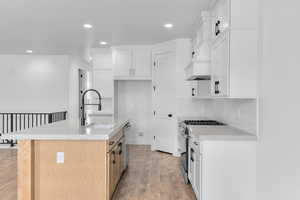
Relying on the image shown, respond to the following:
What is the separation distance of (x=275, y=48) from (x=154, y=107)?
399 centimetres

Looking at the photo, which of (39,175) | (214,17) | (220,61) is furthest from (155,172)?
(214,17)

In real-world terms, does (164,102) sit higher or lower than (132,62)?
lower

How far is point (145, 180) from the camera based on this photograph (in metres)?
3.77

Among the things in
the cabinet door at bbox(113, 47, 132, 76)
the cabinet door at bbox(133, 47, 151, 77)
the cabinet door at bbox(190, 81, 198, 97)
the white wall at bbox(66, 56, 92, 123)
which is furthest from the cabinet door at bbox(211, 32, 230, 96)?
the white wall at bbox(66, 56, 92, 123)

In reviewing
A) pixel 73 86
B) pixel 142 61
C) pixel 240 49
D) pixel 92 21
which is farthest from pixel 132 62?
pixel 240 49

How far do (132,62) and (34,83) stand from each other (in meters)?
3.35

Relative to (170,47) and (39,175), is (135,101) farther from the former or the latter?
(39,175)

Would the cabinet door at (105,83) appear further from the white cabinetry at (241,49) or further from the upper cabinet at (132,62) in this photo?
the white cabinetry at (241,49)

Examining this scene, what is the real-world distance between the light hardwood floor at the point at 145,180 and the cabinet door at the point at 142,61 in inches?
86.8

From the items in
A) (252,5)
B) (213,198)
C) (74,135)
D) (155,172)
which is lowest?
(155,172)

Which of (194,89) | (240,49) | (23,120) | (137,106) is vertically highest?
(240,49)

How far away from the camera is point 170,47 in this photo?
5.59m

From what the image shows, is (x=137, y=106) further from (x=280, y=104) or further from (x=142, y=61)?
(x=280, y=104)

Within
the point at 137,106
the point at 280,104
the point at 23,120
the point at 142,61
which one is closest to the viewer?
the point at 280,104
